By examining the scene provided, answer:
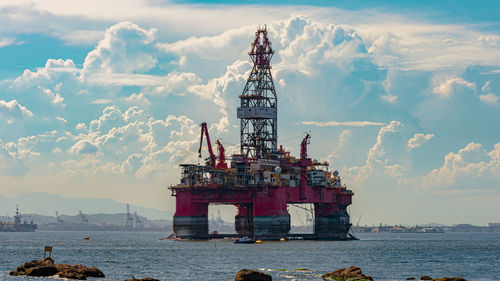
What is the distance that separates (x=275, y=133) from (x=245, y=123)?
676 centimetres

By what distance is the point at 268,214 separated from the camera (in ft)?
454

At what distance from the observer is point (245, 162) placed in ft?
461

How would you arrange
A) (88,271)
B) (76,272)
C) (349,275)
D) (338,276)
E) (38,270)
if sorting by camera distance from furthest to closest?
1. (88,271)
2. (38,270)
3. (76,272)
4. (338,276)
5. (349,275)

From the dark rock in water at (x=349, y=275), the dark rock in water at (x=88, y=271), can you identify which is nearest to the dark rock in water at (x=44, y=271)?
the dark rock in water at (x=88, y=271)

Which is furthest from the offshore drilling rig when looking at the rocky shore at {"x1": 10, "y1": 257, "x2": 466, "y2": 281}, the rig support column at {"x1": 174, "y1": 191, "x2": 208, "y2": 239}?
the rocky shore at {"x1": 10, "y1": 257, "x2": 466, "y2": 281}

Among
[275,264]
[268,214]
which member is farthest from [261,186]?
[275,264]

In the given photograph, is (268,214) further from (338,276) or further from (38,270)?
(38,270)

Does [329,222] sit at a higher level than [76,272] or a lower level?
higher

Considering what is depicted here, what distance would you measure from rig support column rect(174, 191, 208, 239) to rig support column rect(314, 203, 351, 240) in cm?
2893

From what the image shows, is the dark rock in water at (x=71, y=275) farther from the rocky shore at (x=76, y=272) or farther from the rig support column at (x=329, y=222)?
the rig support column at (x=329, y=222)

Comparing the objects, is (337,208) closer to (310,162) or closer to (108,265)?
(310,162)

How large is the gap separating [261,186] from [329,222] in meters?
31.6

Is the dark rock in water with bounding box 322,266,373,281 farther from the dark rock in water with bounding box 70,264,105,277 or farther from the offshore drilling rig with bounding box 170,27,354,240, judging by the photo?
the offshore drilling rig with bounding box 170,27,354,240

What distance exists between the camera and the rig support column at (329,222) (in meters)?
164
